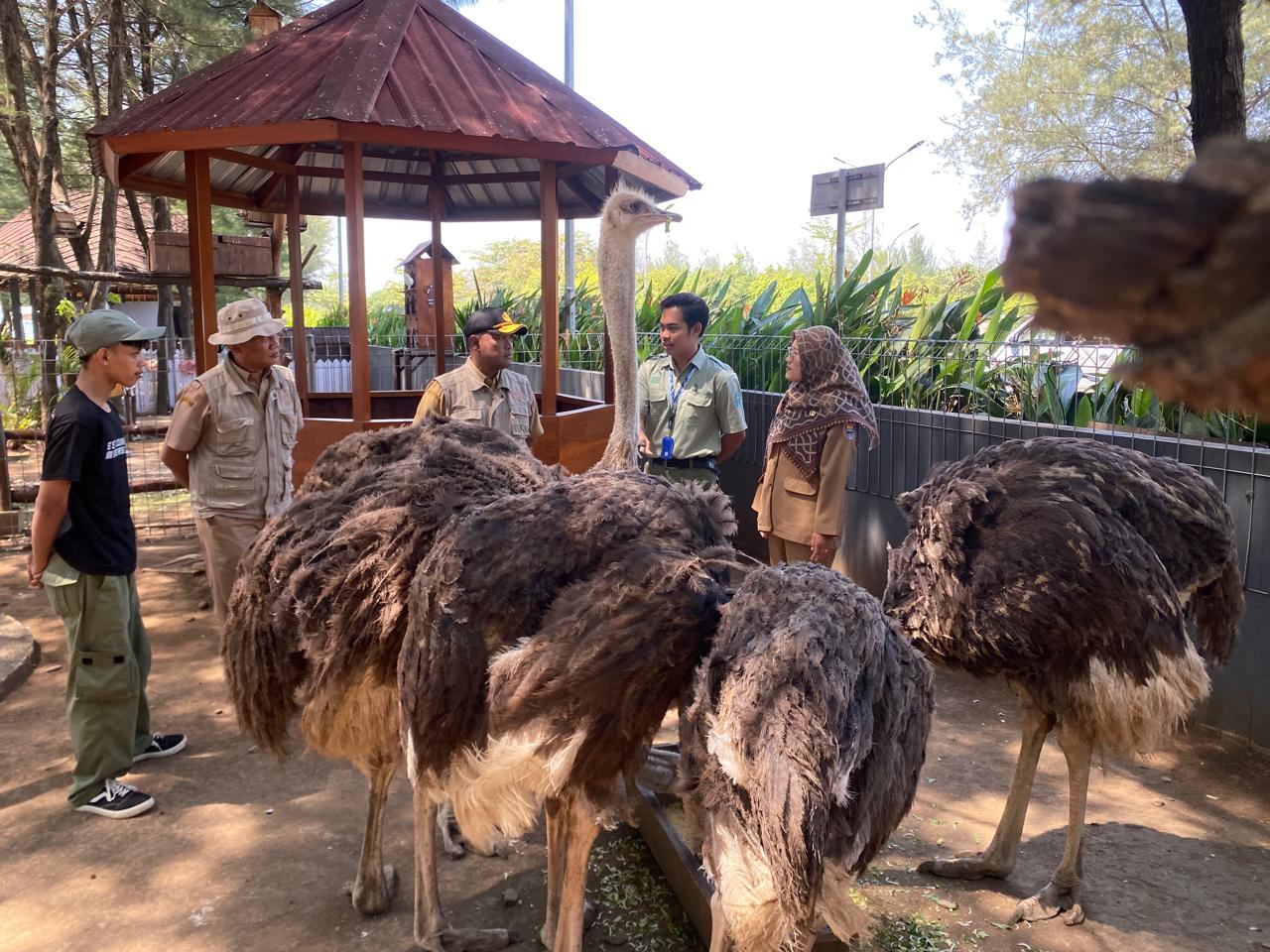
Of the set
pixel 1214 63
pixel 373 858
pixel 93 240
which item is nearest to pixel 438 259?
pixel 373 858

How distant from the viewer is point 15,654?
489 centimetres

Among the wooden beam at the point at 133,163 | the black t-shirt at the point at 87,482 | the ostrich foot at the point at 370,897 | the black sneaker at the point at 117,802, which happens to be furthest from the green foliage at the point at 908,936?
the wooden beam at the point at 133,163

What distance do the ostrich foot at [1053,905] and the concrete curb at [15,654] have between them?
13.9 ft

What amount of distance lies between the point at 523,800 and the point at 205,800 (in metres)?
2.07

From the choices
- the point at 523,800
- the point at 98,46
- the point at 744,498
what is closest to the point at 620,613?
the point at 523,800

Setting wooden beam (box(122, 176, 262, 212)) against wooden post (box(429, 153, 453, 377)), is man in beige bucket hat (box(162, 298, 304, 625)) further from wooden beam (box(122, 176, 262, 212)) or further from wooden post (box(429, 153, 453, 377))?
wooden post (box(429, 153, 453, 377))

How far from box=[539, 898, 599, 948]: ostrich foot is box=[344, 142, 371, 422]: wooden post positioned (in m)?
2.99

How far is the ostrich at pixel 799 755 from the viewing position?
1658 millimetres

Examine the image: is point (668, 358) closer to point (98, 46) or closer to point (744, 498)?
point (744, 498)

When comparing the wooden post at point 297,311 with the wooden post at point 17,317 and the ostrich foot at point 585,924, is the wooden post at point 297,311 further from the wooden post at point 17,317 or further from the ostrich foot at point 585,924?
the wooden post at point 17,317

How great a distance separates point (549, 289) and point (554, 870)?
381 centimetres

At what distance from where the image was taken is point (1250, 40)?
9945 mm

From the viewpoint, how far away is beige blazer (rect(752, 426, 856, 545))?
4.23 m

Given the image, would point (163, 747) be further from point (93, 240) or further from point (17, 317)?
point (93, 240)
